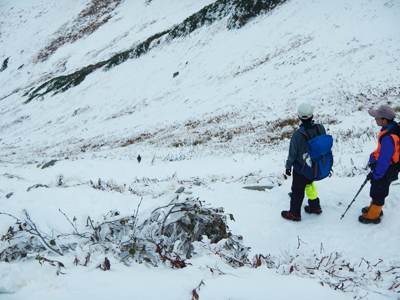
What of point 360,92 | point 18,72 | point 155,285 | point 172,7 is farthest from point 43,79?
point 155,285

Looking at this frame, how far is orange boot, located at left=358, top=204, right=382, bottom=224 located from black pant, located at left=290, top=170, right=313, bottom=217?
3.07 feet

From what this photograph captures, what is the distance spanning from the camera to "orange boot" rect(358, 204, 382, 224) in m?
3.68

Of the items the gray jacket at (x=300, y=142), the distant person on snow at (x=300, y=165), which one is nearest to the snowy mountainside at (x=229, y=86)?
the distant person on snow at (x=300, y=165)

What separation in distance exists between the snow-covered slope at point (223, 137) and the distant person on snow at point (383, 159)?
419 mm

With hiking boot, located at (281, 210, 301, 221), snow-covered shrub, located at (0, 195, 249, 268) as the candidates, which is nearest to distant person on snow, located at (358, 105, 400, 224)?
hiking boot, located at (281, 210, 301, 221)

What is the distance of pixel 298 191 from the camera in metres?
4.18

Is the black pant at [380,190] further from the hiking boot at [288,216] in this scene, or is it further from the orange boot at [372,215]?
the hiking boot at [288,216]

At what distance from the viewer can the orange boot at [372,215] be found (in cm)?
368

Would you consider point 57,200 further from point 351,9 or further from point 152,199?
point 351,9

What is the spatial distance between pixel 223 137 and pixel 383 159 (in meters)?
8.65

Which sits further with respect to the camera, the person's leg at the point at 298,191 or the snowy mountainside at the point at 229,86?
the snowy mountainside at the point at 229,86

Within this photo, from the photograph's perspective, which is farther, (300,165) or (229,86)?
(229,86)

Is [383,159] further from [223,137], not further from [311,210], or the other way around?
[223,137]

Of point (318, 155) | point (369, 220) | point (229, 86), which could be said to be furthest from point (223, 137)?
point (229, 86)
